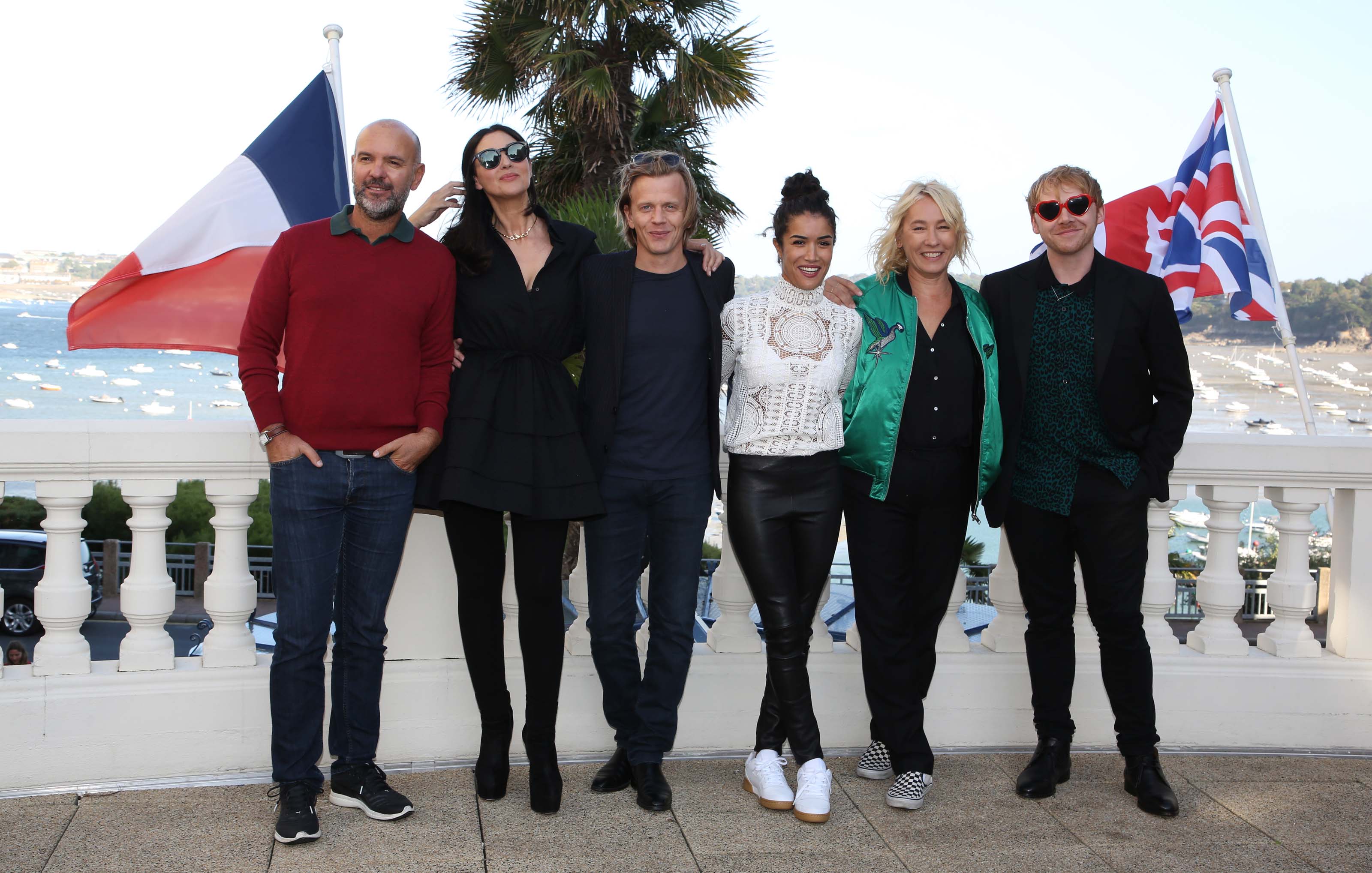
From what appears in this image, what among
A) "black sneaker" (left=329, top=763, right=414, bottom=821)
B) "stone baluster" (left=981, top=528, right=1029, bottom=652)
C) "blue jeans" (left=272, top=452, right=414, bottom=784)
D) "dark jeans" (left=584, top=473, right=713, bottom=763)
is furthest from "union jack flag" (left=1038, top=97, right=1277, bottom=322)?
"black sneaker" (left=329, top=763, right=414, bottom=821)

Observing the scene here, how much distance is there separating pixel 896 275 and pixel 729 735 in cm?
169

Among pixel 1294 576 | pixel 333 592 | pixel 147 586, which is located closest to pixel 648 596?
pixel 333 592

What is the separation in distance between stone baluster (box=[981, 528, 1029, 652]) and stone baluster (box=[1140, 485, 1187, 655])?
1.39 ft

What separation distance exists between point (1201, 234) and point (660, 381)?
22.1ft

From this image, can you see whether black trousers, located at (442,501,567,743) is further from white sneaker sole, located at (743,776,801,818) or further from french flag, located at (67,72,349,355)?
french flag, located at (67,72,349,355)

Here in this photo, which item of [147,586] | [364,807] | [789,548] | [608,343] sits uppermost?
[608,343]

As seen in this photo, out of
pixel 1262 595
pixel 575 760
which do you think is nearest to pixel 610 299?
pixel 575 760

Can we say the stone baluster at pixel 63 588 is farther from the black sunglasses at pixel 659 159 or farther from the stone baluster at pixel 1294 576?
the stone baluster at pixel 1294 576

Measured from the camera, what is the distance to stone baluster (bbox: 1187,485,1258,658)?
3693 millimetres

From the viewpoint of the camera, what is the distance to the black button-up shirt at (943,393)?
304 cm

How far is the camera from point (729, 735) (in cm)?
360

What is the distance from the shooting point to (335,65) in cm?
596

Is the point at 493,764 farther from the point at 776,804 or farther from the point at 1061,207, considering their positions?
the point at 1061,207

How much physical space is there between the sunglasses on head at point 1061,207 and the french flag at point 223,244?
11.9 ft
